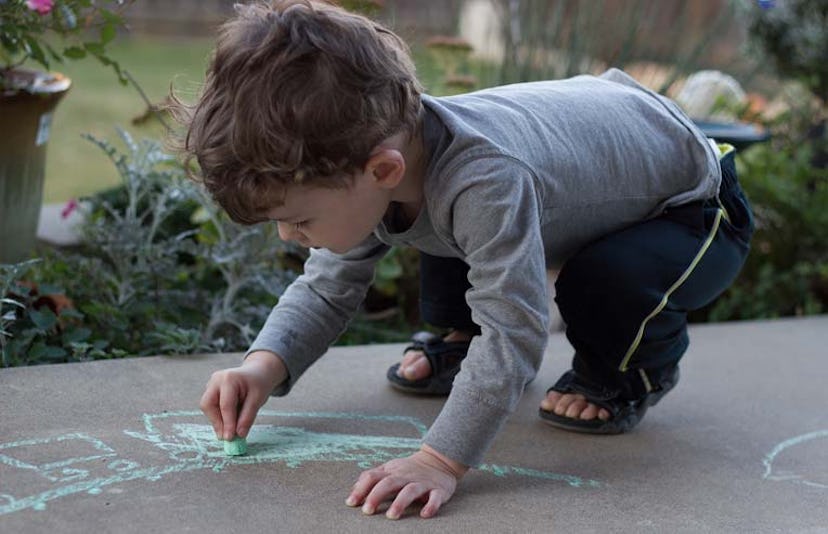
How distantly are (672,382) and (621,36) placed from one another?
1.98m

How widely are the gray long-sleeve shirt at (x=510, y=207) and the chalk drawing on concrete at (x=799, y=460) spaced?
545 millimetres

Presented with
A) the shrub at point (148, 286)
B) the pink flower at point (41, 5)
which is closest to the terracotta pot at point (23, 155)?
the shrub at point (148, 286)

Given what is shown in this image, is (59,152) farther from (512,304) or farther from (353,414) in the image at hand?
(512,304)

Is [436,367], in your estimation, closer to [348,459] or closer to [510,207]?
[348,459]

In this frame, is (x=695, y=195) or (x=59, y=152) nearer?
(x=695, y=195)

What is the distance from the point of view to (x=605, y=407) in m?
2.31

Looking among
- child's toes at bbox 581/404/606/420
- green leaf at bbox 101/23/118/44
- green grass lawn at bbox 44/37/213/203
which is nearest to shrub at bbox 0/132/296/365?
green leaf at bbox 101/23/118/44

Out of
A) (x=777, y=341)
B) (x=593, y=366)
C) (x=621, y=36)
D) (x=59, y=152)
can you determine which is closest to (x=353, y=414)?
(x=593, y=366)

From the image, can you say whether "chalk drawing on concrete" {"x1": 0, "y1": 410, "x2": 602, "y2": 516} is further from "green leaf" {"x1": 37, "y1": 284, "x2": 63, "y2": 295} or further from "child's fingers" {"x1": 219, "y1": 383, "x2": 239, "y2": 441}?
"green leaf" {"x1": 37, "y1": 284, "x2": 63, "y2": 295}

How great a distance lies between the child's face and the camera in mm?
1833

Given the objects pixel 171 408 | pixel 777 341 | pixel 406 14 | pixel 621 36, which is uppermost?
pixel 621 36

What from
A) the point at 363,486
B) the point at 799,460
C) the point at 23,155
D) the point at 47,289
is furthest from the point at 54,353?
the point at 799,460

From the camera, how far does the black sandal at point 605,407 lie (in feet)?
7.52

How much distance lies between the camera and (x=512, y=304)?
1861 millimetres
